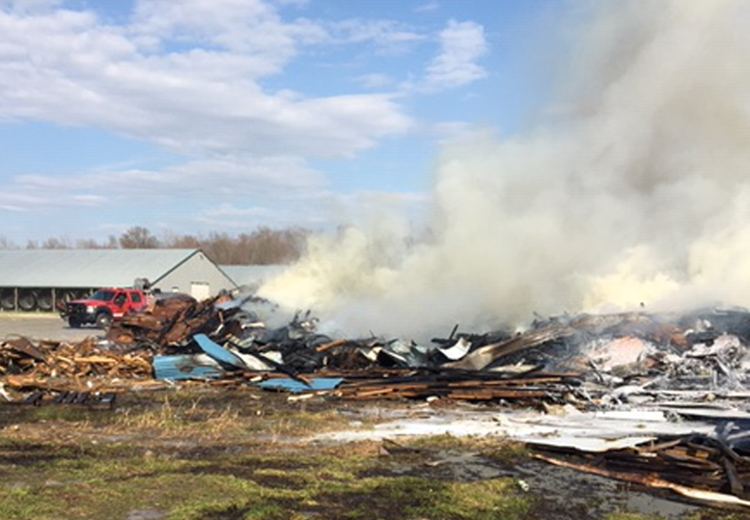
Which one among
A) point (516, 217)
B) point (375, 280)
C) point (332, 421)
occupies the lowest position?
point (332, 421)

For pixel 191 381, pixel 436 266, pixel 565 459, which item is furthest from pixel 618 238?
pixel 565 459

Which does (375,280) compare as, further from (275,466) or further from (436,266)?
(275,466)

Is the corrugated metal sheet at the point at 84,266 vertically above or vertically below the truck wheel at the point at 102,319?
above

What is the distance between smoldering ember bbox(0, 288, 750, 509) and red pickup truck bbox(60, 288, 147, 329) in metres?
13.9

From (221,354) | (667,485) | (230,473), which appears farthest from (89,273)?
(667,485)

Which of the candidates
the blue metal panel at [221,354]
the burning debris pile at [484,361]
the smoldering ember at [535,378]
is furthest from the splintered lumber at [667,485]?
the blue metal panel at [221,354]

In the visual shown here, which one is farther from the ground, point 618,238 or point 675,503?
point 618,238

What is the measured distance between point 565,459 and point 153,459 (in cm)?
399

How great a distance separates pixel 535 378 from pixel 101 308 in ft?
80.7

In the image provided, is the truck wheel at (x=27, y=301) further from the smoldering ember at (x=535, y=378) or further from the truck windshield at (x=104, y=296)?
the smoldering ember at (x=535, y=378)

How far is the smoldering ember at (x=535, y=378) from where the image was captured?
23.8ft

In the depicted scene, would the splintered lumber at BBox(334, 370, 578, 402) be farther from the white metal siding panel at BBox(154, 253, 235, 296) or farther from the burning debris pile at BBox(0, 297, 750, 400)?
the white metal siding panel at BBox(154, 253, 235, 296)

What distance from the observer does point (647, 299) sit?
63.7 ft

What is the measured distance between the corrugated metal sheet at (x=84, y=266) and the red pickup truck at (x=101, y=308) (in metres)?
14.8
